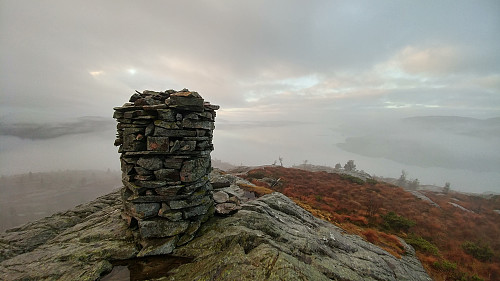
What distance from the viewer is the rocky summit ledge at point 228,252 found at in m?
8.20

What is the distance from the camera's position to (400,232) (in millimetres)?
21891

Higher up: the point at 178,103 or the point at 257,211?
the point at 178,103

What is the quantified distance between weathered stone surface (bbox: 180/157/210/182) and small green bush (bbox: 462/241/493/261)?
99.1 feet

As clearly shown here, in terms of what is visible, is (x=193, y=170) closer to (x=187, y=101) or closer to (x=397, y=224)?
(x=187, y=101)

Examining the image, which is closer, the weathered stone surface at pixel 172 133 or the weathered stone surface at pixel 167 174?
the weathered stone surface at pixel 172 133

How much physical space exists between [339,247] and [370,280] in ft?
8.76

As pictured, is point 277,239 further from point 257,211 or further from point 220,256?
point 220,256

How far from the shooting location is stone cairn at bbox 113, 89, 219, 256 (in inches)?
407

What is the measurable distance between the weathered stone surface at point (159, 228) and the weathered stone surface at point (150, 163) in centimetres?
294

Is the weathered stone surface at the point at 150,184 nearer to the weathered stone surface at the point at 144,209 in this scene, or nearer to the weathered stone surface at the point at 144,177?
the weathered stone surface at the point at 144,177

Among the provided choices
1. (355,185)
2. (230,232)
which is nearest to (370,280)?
(230,232)

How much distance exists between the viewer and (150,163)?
34.7ft

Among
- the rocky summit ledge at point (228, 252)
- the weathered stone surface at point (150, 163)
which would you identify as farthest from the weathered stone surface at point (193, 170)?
the rocky summit ledge at point (228, 252)

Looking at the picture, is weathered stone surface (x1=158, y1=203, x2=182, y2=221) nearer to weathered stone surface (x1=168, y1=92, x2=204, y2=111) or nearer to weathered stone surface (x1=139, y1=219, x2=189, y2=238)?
weathered stone surface (x1=139, y1=219, x2=189, y2=238)
